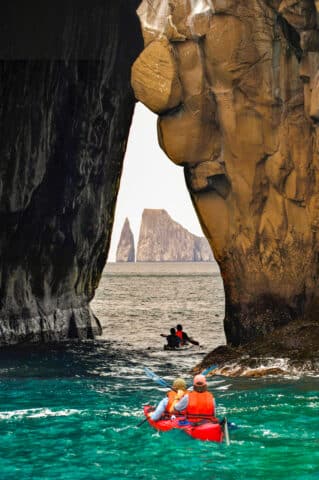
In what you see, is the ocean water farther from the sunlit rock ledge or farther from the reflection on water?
the reflection on water

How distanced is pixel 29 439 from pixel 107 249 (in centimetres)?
2779

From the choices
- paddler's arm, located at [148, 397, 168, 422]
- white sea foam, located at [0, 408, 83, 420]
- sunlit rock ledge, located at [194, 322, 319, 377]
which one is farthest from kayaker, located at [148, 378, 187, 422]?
sunlit rock ledge, located at [194, 322, 319, 377]

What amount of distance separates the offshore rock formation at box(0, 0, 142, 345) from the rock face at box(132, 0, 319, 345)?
31.3 feet

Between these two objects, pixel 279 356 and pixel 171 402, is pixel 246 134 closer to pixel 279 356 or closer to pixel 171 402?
pixel 279 356

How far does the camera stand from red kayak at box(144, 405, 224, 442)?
16.4 meters

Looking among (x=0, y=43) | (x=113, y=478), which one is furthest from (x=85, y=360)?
(x=113, y=478)

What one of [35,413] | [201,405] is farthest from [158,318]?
[201,405]

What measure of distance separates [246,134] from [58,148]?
13.1 metres

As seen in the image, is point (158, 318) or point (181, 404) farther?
point (158, 318)

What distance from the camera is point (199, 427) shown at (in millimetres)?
16594

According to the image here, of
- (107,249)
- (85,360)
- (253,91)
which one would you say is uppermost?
(253,91)

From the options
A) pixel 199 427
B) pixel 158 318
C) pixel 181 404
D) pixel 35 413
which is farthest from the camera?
pixel 158 318

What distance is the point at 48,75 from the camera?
3734 cm

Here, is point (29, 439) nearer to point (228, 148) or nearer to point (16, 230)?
point (228, 148)
